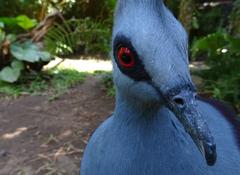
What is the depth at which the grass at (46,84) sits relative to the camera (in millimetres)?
4746

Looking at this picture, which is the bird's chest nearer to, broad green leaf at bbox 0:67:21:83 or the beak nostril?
the beak nostril

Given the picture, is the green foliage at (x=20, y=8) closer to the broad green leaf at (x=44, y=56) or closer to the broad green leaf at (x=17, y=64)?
the broad green leaf at (x=44, y=56)

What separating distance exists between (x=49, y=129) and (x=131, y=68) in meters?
2.65

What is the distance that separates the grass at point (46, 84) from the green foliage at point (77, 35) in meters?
0.32

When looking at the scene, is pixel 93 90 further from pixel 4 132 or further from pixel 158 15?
pixel 158 15

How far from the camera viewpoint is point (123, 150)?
1.58 metres

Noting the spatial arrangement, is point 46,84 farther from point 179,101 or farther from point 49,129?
point 179,101

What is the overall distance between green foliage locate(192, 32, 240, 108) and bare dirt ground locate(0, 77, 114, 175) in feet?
3.49

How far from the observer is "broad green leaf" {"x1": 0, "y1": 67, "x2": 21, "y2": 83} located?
4898 mm

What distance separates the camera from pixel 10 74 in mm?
4953

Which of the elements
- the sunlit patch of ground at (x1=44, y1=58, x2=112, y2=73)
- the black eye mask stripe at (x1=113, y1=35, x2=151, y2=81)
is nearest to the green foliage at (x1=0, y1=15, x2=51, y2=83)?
the sunlit patch of ground at (x1=44, y1=58, x2=112, y2=73)

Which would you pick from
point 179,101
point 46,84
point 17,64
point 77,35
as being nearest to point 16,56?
point 17,64

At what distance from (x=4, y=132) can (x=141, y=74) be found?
280 cm

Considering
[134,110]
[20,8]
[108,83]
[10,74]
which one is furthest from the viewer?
[20,8]
